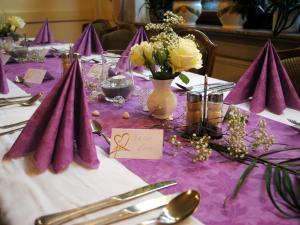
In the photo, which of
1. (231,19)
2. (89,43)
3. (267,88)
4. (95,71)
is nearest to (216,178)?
(267,88)

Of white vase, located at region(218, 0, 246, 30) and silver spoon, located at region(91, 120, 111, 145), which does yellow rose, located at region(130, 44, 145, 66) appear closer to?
silver spoon, located at region(91, 120, 111, 145)

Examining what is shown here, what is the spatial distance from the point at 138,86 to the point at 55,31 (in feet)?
9.49

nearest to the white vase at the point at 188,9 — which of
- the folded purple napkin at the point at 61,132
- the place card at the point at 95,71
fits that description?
the place card at the point at 95,71

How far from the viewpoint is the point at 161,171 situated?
2.26 ft

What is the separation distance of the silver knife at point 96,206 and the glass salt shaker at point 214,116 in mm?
231

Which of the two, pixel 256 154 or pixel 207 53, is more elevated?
pixel 207 53

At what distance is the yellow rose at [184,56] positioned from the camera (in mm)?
842

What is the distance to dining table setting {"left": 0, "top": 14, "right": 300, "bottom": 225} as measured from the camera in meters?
0.56

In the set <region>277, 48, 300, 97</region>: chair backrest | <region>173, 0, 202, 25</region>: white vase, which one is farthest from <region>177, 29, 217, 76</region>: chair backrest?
<region>173, 0, 202, 25</region>: white vase

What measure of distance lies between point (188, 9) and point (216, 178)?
2.05 meters

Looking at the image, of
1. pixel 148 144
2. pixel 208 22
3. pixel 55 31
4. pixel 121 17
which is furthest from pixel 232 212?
pixel 55 31

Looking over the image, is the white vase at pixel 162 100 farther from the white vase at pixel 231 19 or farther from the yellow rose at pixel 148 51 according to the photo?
the white vase at pixel 231 19

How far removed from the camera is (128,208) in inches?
21.8

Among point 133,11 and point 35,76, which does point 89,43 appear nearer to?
point 35,76
